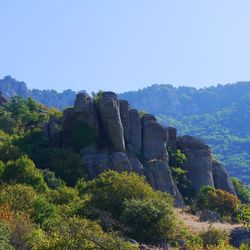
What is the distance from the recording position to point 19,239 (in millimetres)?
30297

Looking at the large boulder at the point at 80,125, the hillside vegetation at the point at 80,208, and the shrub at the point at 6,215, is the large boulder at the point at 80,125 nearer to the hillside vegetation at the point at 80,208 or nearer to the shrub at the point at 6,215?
the hillside vegetation at the point at 80,208

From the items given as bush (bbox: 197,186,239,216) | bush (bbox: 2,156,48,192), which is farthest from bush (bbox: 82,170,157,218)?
bush (bbox: 197,186,239,216)

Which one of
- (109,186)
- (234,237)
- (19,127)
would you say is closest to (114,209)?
(109,186)

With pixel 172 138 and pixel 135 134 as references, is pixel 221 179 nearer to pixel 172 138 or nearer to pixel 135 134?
pixel 172 138

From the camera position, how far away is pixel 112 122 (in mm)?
59875

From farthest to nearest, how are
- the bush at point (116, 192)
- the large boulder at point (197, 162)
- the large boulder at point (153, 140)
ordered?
the large boulder at point (197, 162)
the large boulder at point (153, 140)
the bush at point (116, 192)

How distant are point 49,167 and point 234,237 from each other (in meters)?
21.4

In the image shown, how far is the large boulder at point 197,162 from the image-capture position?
6375cm

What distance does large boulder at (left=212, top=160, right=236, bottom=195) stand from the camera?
6639 cm

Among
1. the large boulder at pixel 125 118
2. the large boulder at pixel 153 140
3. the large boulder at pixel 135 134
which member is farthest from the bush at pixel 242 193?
the large boulder at pixel 125 118

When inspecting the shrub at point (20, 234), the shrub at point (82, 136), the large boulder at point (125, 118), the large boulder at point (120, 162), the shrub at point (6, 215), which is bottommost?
the shrub at point (20, 234)

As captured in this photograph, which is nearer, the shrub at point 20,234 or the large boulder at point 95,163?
the shrub at point 20,234

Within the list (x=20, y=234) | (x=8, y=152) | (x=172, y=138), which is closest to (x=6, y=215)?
(x=20, y=234)

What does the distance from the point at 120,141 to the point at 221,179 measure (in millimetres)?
15242
